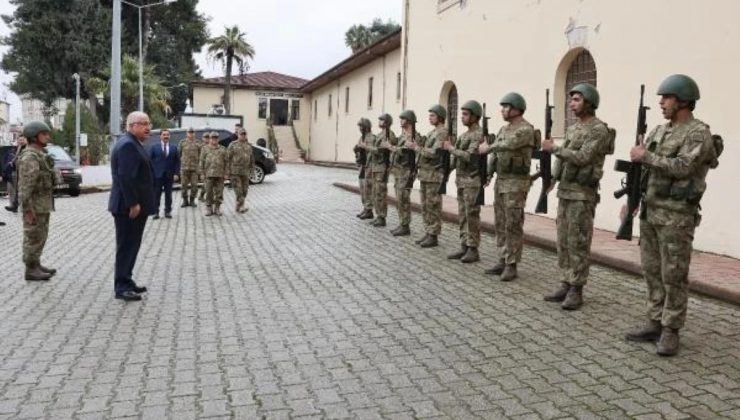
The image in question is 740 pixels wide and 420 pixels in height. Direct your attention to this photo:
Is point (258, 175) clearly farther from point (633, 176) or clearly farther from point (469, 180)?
point (633, 176)

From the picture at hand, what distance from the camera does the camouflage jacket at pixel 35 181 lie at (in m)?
7.33

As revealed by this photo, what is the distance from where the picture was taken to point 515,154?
24.3 ft

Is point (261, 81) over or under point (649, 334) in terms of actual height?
over

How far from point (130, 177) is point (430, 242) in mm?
4590

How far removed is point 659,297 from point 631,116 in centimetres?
508

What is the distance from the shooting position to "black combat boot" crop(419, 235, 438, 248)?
32.1 feet

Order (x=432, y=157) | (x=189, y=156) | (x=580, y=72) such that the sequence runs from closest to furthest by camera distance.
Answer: (x=432, y=157) → (x=580, y=72) → (x=189, y=156)

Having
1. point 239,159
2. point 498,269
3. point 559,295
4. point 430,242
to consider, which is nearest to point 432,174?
point 430,242

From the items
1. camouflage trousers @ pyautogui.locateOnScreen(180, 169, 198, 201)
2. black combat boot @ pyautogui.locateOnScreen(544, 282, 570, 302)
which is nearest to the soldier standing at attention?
black combat boot @ pyautogui.locateOnScreen(544, 282, 570, 302)

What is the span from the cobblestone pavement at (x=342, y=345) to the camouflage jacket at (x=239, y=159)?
5.36 metres

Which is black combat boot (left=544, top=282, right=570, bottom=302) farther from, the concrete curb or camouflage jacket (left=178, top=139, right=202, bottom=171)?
camouflage jacket (left=178, top=139, right=202, bottom=171)

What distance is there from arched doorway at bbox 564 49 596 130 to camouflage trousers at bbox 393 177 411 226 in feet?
9.47

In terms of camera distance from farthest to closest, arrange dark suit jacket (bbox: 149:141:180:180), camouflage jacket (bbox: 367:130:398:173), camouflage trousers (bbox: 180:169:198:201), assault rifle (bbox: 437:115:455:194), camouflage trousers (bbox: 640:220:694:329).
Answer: camouflage trousers (bbox: 180:169:198:201), dark suit jacket (bbox: 149:141:180:180), camouflage jacket (bbox: 367:130:398:173), assault rifle (bbox: 437:115:455:194), camouflage trousers (bbox: 640:220:694:329)

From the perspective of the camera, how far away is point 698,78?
27.5 feet
